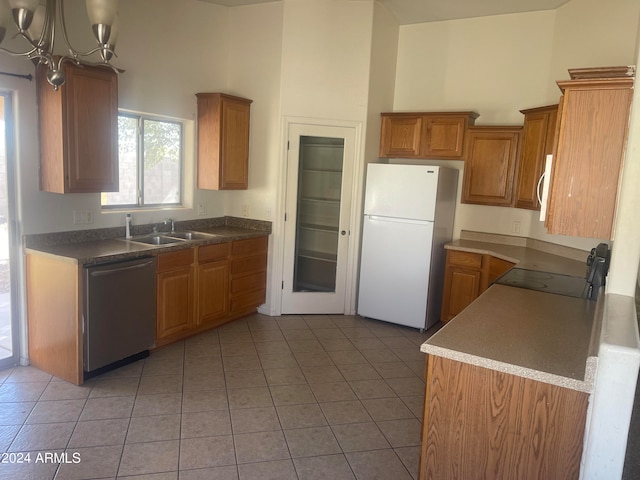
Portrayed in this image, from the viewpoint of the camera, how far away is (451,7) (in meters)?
4.45

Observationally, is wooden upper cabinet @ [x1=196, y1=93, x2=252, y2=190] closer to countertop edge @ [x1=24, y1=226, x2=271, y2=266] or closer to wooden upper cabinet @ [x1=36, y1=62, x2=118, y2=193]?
countertop edge @ [x1=24, y1=226, x2=271, y2=266]

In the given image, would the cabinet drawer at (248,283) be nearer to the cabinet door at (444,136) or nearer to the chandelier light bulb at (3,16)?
the cabinet door at (444,136)

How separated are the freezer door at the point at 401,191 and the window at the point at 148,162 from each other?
6.29ft

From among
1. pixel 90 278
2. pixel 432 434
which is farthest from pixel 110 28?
pixel 432 434

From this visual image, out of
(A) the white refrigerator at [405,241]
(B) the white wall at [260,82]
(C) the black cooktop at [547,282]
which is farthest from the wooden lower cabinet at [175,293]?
(C) the black cooktop at [547,282]

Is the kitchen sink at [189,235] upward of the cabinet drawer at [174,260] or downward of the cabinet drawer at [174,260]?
upward

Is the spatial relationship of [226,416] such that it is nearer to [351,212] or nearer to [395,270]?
[395,270]

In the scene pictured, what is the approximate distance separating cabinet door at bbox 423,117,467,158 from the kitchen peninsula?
9.35 ft

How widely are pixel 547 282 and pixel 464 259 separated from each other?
1316mm

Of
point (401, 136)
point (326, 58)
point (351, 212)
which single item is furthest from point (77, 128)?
point (401, 136)

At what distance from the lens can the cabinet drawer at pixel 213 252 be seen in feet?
13.3

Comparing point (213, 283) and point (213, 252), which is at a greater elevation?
point (213, 252)

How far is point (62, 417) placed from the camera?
8.91ft

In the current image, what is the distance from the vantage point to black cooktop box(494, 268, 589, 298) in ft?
9.47
